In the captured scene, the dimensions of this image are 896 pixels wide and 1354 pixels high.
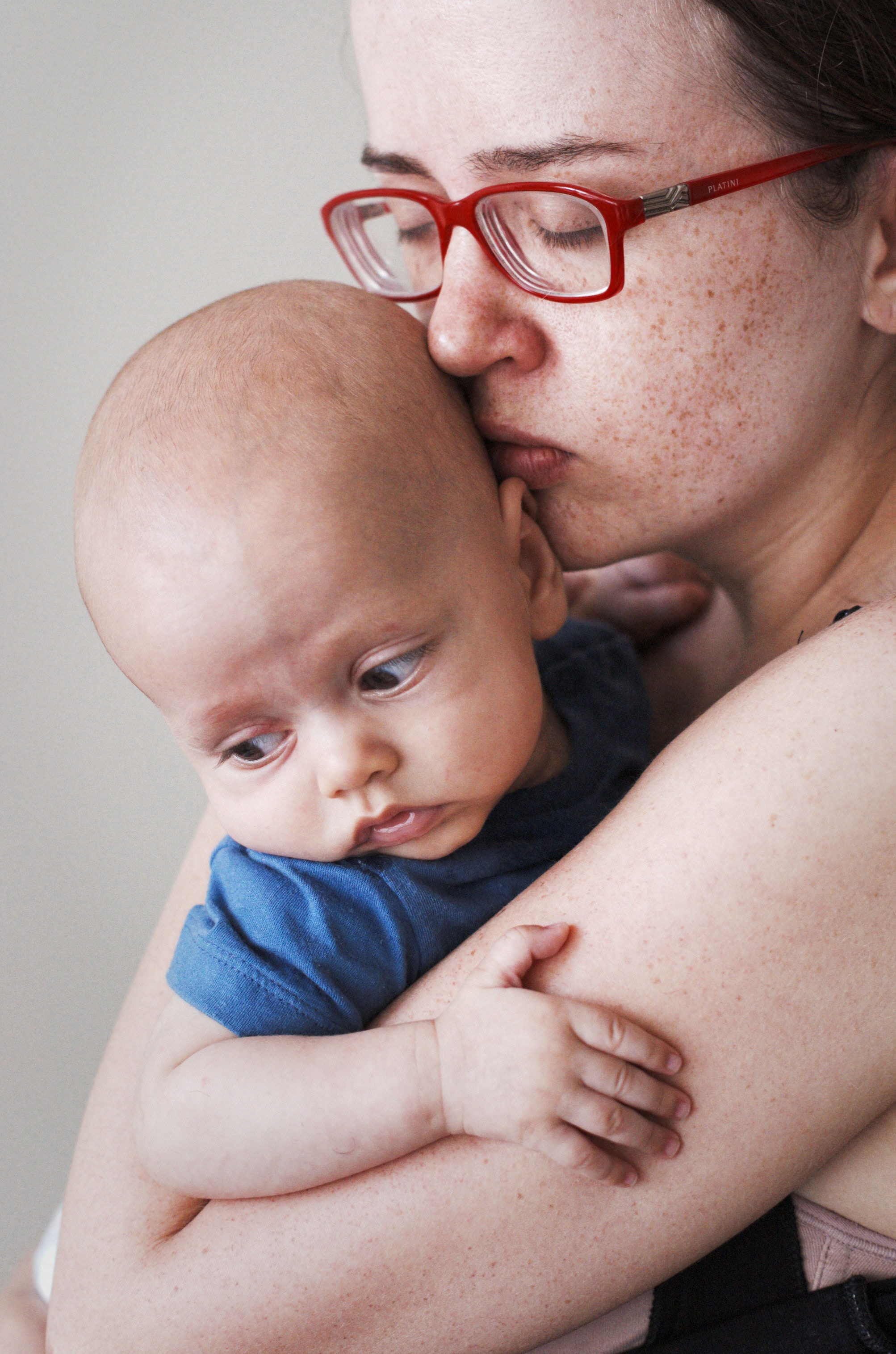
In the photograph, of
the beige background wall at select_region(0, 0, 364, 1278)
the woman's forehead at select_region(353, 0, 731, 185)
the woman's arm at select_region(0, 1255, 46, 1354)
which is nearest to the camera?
the woman's forehead at select_region(353, 0, 731, 185)

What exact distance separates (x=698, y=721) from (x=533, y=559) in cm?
39

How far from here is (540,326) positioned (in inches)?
51.3

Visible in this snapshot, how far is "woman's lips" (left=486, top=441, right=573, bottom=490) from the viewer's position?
139 centimetres

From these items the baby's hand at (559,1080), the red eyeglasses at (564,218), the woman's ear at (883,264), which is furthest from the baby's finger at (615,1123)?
the woman's ear at (883,264)

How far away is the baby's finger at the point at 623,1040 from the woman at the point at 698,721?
0.02 metres

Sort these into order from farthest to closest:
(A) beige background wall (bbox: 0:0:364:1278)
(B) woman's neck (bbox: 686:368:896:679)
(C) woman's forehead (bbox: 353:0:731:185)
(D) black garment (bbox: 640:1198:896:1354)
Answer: (A) beige background wall (bbox: 0:0:364:1278)
(B) woman's neck (bbox: 686:368:896:679)
(C) woman's forehead (bbox: 353:0:731:185)
(D) black garment (bbox: 640:1198:896:1354)

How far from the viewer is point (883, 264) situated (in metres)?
1.31

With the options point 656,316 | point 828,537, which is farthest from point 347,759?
point 828,537

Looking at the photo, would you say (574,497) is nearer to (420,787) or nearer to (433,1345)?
(420,787)

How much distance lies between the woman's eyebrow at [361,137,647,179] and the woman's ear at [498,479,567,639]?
1.19ft

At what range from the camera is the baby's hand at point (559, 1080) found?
0.97 metres

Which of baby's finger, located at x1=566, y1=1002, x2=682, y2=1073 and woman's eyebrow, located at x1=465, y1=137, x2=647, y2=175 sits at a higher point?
woman's eyebrow, located at x1=465, y1=137, x2=647, y2=175

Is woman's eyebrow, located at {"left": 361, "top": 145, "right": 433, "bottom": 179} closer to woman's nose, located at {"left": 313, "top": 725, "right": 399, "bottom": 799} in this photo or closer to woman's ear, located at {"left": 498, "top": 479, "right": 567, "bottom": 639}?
woman's ear, located at {"left": 498, "top": 479, "right": 567, "bottom": 639}

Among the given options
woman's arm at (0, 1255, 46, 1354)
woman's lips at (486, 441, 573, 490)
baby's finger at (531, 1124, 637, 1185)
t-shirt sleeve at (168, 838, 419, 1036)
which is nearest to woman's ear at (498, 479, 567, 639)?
woman's lips at (486, 441, 573, 490)
